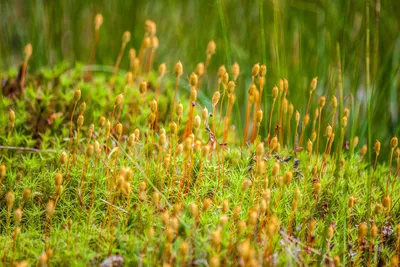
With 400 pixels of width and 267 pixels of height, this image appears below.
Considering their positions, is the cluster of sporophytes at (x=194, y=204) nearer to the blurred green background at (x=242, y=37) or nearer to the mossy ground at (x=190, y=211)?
the mossy ground at (x=190, y=211)

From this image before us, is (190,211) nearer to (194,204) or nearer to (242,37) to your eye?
(194,204)

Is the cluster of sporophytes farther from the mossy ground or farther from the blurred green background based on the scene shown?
the blurred green background

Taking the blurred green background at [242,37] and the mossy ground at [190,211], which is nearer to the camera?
the mossy ground at [190,211]

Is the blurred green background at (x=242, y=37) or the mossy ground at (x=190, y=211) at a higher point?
the blurred green background at (x=242, y=37)

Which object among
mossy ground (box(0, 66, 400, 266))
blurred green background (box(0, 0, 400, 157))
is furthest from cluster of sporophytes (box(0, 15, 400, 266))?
blurred green background (box(0, 0, 400, 157))

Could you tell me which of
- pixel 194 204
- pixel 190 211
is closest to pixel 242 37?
pixel 190 211

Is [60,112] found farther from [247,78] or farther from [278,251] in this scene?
[278,251]

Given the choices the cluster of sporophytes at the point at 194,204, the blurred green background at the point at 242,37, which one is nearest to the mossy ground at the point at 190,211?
the cluster of sporophytes at the point at 194,204

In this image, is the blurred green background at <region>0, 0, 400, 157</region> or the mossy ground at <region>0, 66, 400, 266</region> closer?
the mossy ground at <region>0, 66, 400, 266</region>

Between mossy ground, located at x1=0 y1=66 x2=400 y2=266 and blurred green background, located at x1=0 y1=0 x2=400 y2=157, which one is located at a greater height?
blurred green background, located at x1=0 y1=0 x2=400 y2=157

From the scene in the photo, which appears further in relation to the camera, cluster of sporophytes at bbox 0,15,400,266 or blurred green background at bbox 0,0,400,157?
blurred green background at bbox 0,0,400,157
